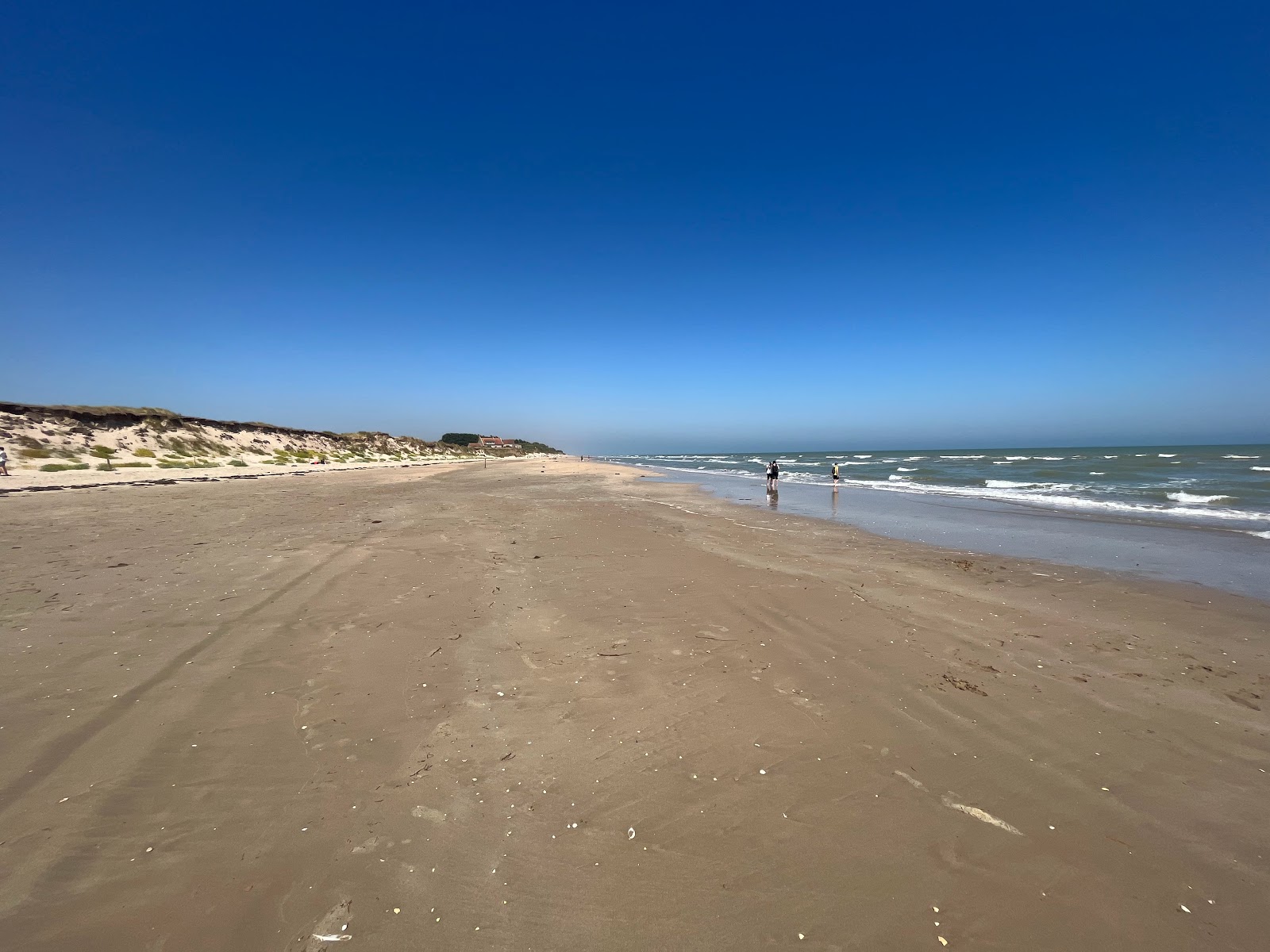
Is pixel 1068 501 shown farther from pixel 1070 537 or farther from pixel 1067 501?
pixel 1070 537

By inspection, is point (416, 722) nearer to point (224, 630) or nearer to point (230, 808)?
point (230, 808)

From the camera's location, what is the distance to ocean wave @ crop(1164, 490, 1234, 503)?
19.2 metres

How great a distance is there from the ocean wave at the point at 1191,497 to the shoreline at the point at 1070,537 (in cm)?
646

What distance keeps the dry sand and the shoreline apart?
2.04 m

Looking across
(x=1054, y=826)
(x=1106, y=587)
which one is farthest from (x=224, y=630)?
(x=1106, y=587)

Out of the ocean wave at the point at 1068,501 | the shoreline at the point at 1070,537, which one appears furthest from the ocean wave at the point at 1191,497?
the shoreline at the point at 1070,537

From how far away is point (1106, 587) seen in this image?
27.3 ft

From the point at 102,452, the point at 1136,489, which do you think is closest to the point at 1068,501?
the point at 1136,489

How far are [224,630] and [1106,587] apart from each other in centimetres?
1315

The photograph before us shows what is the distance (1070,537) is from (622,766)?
576 inches

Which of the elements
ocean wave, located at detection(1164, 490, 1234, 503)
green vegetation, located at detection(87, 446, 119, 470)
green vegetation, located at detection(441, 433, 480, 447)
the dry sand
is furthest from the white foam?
green vegetation, located at detection(441, 433, 480, 447)

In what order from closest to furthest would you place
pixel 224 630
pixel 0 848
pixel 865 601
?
pixel 0 848, pixel 224 630, pixel 865 601

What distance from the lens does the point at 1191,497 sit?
2022 centimetres

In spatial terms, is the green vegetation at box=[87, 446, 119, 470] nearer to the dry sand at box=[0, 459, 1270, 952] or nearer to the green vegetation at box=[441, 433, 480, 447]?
the dry sand at box=[0, 459, 1270, 952]
